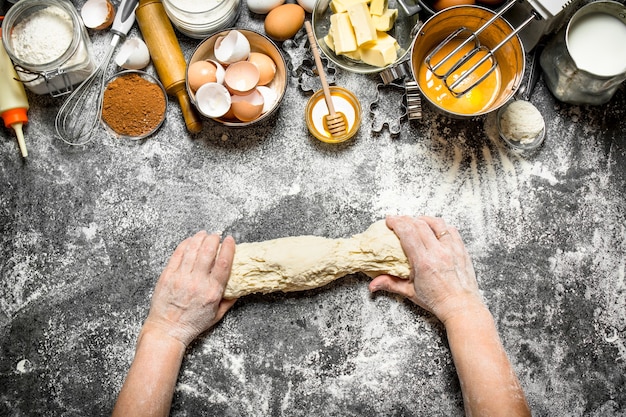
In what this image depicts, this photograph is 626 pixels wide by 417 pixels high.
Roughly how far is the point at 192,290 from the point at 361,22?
85 cm

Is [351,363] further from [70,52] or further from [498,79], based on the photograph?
[70,52]

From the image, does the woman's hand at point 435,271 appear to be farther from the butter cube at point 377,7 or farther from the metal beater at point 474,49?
the butter cube at point 377,7

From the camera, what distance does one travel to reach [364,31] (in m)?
1.48

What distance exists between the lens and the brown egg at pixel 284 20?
1.53 metres

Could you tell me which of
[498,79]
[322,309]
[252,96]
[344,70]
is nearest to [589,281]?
[498,79]

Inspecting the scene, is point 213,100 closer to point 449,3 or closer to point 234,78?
point 234,78

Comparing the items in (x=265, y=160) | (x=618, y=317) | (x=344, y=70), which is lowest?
(x=618, y=317)

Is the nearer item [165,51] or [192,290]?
[192,290]

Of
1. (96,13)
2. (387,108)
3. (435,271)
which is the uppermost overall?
(96,13)

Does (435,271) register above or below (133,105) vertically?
below

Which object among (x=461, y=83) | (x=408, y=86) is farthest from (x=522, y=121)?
(x=408, y=86)

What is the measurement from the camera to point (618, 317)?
60.8 inches

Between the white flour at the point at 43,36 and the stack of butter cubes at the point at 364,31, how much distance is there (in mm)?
716

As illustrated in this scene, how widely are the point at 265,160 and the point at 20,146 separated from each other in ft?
2.25
